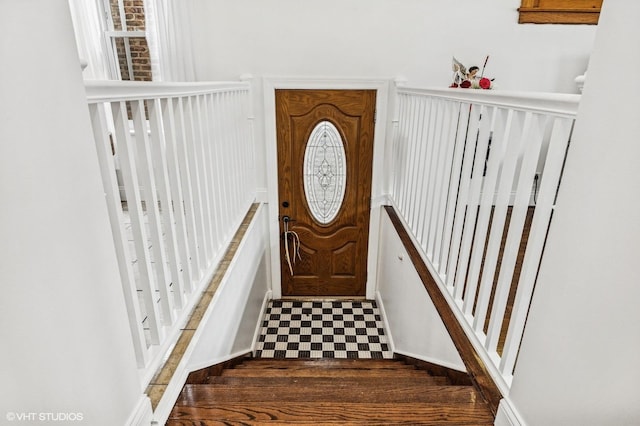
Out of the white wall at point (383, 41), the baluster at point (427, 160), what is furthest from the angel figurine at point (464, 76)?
the baluster at point (427, 160)

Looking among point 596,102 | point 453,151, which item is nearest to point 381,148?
point 453,151

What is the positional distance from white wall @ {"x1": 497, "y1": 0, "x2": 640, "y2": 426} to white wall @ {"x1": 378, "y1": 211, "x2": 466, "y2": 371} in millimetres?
701

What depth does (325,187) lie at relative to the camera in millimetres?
3611

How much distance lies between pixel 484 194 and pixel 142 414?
53.7 inches

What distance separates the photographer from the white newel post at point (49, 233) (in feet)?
1.93

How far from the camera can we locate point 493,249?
52.6 inches

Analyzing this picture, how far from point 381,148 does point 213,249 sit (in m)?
1.96

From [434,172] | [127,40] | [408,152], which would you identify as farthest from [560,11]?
[127,40]

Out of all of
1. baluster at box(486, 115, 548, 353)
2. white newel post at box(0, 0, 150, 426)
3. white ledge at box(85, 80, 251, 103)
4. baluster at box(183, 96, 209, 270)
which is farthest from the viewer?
baluster at box(183, 96, 209, 270)

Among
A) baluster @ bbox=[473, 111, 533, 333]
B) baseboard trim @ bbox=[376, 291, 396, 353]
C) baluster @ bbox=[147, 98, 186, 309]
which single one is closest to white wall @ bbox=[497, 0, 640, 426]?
baluster @ bbox=[473, 111, 533, 333]

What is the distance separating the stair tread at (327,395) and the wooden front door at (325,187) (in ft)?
7.63

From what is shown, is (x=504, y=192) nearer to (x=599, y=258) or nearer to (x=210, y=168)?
(x=599, y=258)

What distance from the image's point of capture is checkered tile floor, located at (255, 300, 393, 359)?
3.23m

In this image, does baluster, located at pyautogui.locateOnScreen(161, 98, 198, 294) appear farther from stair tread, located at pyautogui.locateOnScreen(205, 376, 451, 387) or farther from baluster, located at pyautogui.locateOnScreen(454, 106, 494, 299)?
baluster, located at pyautogui.locateOnScreen(454, 106, 494, 299)
